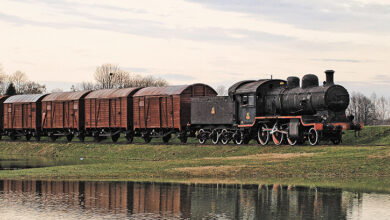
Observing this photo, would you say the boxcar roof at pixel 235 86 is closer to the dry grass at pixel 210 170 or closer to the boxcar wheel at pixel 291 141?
the boxcar wheel at pixel 291 141

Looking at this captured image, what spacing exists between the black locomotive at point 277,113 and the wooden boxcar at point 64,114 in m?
15.0

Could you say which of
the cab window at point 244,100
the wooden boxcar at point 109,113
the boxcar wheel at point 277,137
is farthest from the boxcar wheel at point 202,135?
the wooden boxcar at point 109,113

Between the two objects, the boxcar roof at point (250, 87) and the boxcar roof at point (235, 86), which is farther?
the boxcar roof at point (235, 86)

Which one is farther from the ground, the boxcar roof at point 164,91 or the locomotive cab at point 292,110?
the boxcar roof at point 164,91

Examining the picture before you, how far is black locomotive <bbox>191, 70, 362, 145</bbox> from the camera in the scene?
34.2 metres

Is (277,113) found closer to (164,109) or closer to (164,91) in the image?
(164,109)

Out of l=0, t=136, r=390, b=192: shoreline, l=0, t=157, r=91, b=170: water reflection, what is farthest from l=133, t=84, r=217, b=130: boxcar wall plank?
l=0, t=136, r=390, b=192: shoreline

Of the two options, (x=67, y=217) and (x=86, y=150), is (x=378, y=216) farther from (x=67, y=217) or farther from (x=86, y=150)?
(x=86, y=150)

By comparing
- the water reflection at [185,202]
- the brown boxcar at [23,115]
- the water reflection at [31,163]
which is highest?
the brown boxcar at [23,115]

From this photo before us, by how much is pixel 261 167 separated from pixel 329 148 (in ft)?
22.6

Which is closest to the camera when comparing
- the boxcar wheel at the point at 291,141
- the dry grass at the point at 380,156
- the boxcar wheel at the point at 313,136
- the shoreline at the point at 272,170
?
the shoreline at the point at 272,170

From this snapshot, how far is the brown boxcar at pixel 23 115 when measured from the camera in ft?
190

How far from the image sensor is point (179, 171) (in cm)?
2656

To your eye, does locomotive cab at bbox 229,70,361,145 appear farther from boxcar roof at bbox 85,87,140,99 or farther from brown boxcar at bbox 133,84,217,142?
boxcar roof at bbox 85,87,140,99
